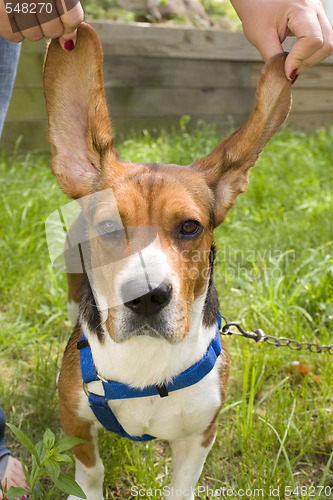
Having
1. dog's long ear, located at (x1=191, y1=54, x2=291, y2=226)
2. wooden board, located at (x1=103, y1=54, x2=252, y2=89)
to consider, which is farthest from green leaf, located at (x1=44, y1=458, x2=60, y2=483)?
wooden board, located at (x1=103, y1=54, x2=252, y2=89)

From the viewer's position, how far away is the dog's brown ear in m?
1.98

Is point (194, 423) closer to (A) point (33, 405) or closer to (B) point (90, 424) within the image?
(B) point (90, 424)

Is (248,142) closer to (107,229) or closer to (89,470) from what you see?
(107,229)

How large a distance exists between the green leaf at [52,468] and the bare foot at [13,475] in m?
0.51

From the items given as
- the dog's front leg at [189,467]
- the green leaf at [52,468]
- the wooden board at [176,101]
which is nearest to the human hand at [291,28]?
the dog's front leg at [189,467]

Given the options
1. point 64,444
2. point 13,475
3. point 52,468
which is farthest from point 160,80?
point 52,468

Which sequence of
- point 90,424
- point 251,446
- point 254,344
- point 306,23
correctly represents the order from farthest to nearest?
point 254,344 → point 251,446 → point 90,424 → point 306,23

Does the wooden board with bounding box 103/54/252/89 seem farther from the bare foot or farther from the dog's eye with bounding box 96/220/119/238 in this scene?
the bare foot

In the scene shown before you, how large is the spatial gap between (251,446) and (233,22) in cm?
892

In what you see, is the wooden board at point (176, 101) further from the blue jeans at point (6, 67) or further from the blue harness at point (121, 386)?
the blue harness at point (121, 386)

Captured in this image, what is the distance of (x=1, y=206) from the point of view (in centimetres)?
445

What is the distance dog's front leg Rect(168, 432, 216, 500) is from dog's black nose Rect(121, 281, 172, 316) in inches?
31.4

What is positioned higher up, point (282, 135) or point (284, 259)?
point (284, 259)

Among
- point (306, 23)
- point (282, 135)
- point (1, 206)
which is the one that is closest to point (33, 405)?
point (1, 206)
